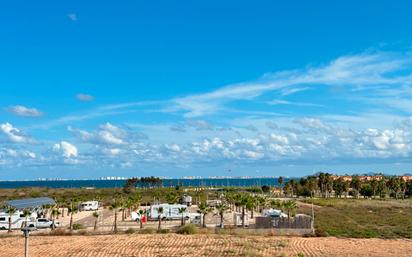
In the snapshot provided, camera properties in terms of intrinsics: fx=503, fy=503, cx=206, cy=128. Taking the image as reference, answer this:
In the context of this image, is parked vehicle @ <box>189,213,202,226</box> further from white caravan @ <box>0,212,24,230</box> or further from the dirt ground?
white caravan @ <box>0,212,24,230</box>

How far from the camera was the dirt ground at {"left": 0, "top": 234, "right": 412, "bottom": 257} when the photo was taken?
100ft

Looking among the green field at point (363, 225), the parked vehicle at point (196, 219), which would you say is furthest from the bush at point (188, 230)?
the green field at point (363, 225)

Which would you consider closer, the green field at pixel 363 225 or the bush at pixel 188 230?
the bush at pixel 188 230

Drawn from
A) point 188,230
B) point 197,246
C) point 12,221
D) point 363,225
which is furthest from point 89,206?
point 197,246

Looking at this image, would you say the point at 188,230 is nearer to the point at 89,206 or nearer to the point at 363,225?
the point at 363,225

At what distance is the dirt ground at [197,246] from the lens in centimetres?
3056

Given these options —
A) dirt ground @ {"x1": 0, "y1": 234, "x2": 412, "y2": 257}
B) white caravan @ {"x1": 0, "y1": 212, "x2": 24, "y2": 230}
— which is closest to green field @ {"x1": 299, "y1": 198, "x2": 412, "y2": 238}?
dirt ground @ {"x1": 0, "y1": 234, "x2": 412, "y2": 257}

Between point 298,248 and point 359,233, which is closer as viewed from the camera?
point 298,248

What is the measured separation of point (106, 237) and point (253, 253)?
544 inches

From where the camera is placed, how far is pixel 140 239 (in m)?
37.1

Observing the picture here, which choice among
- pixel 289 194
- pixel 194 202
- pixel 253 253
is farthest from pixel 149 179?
pixel 253 253

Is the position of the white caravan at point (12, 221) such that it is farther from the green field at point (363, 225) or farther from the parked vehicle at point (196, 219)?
the green field at point (363, 225)

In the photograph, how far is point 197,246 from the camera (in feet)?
109

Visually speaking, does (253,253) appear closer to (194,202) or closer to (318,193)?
(194,202)
